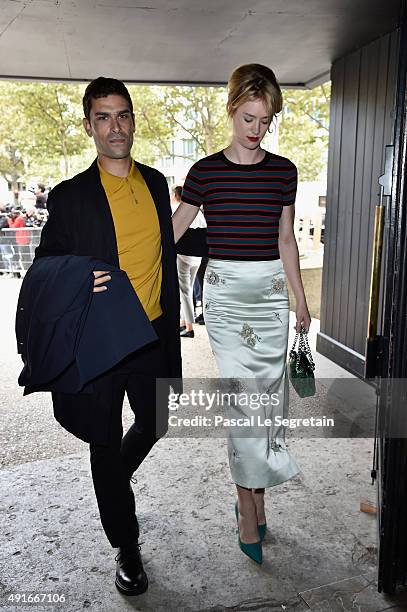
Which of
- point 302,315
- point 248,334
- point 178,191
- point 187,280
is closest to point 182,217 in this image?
point 248,334

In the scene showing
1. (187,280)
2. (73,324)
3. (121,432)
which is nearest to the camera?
(73,324)

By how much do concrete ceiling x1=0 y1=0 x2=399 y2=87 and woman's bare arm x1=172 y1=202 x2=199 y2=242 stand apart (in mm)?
2277

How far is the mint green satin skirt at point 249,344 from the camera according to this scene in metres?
2.41

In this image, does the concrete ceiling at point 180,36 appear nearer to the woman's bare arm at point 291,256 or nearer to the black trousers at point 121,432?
the woman's bare arm at point 291,256

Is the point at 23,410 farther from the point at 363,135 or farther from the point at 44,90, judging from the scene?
the point at 44,90

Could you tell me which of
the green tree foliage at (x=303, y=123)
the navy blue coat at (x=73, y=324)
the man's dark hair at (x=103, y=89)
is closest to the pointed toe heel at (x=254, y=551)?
the navy blue coat at (x=73, y=324)

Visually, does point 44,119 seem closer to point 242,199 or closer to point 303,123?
point 303,123

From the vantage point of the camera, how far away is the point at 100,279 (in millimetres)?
2031

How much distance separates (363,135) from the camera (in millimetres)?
5207

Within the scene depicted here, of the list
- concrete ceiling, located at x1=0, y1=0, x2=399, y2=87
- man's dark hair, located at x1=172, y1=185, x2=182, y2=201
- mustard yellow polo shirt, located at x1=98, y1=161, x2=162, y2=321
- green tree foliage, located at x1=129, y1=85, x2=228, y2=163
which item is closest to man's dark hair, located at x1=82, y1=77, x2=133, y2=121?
mustard yellow polo shirt, located at x1=98, y1=161, x2=162, y2=321

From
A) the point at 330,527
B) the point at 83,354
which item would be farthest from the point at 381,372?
the point at 83,354

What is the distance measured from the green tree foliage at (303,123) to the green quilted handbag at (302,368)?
463 inches

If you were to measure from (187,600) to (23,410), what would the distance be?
2.82 m

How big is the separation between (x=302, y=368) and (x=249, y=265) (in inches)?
24.4
